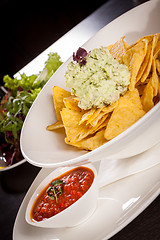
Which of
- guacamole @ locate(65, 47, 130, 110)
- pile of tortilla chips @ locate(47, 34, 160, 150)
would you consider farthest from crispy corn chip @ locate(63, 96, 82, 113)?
guacamole @ locate(65, 47, 130, 110)

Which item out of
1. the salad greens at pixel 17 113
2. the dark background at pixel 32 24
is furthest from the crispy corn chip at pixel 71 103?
the dark background at pixel 32 24

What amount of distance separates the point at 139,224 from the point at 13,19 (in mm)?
4617

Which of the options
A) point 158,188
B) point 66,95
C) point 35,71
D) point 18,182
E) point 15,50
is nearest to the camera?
point 158,188

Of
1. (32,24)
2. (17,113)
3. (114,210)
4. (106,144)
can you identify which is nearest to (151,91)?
(106,144)

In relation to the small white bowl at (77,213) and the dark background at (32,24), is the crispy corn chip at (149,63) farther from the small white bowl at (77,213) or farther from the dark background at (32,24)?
the dark background at (32,24)

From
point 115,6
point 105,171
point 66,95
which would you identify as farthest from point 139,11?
point 115,6

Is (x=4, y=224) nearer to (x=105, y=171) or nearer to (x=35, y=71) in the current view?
(x=105, y=171)

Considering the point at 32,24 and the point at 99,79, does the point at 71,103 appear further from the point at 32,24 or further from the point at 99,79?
the point at 32,24

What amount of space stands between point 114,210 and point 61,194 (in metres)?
0.19

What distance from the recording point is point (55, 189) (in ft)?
3.20

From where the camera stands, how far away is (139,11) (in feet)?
4.13

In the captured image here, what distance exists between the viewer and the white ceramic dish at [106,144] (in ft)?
2.51

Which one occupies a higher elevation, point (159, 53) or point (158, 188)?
point (159, 53)

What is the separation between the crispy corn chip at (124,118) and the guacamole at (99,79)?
0.18 ft
